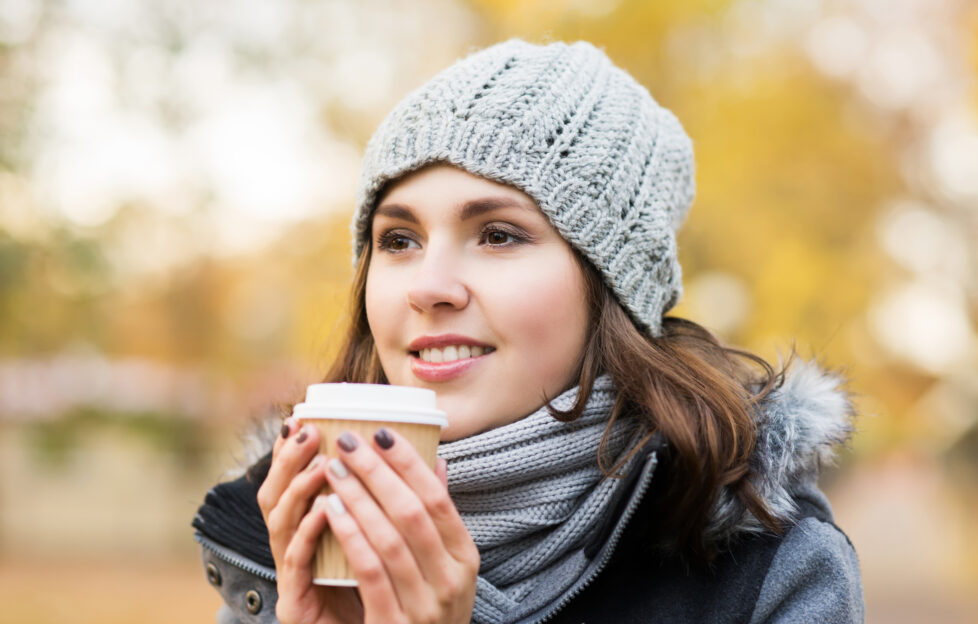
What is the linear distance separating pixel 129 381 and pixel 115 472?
12.2 feet

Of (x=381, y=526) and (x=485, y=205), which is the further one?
(x=485, y=205)

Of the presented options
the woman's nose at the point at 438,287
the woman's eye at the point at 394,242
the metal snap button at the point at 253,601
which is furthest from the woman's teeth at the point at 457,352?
the metal snap button at the point at 253,601

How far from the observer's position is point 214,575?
265cm

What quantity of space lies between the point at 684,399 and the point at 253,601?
1294mm

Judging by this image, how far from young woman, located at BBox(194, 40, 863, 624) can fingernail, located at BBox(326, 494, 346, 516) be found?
1.28ft

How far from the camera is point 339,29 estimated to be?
1242cm

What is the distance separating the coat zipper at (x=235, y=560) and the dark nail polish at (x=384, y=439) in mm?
940

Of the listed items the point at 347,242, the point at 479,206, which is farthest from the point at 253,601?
the point at 347,242

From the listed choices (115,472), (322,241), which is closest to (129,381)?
(115,472)

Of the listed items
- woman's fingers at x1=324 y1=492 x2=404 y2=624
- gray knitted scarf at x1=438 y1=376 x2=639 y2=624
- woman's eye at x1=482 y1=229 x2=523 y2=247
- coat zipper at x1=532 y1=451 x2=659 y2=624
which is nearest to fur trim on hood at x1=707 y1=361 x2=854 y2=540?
coat zipper at x1=532 y1=451 x2=659 y2=624

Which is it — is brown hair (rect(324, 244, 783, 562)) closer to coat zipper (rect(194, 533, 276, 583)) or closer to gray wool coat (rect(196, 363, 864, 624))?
gray wool coat (rect(196, 363, 864, 624))

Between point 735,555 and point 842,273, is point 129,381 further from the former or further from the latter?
point 735,555

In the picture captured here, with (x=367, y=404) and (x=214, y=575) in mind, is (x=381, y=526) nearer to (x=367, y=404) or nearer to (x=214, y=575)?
(x=367, y=404)

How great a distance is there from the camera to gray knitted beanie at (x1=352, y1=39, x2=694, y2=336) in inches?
98.3
